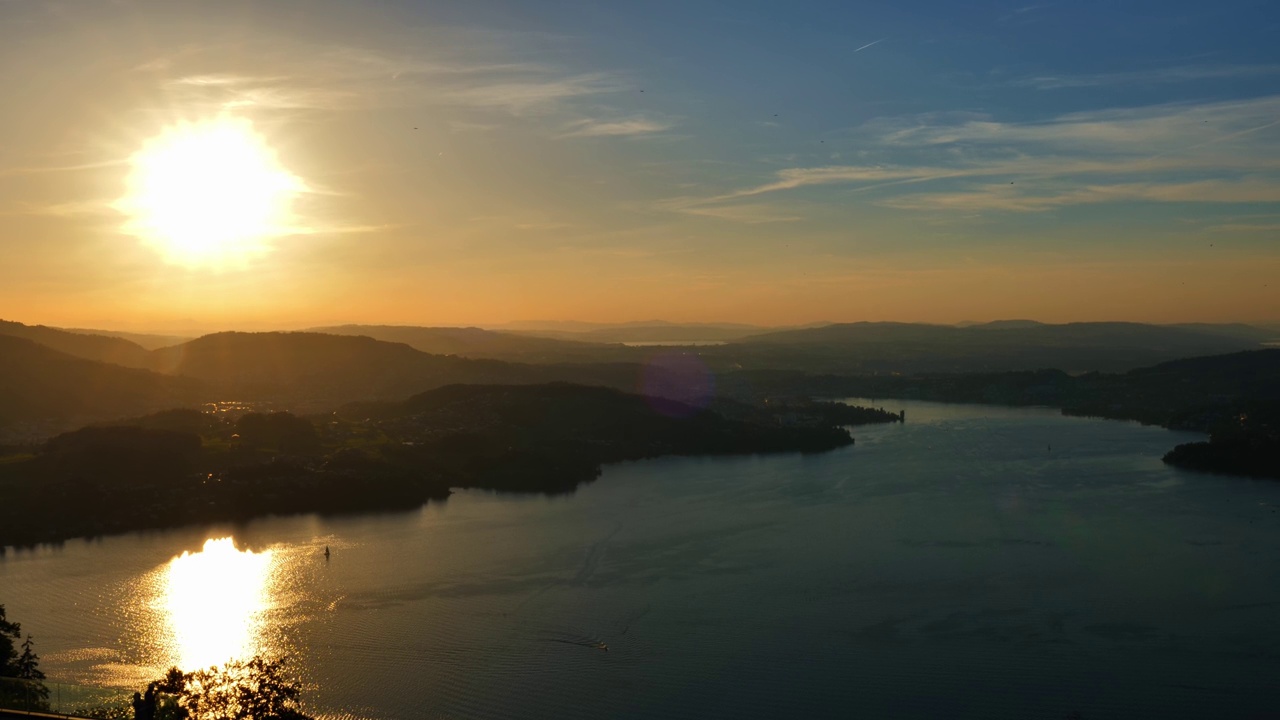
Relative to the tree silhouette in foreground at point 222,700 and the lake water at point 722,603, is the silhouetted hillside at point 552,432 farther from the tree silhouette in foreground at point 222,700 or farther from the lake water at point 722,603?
the tree silhouette in foreground at point 222,700

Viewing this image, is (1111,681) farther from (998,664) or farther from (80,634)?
(80,634)

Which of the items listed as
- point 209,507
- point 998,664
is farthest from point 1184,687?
point 209,507

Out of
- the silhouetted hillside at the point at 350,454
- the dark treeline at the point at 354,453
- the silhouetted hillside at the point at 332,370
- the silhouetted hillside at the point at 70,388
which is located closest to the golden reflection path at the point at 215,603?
the silhouetted hillside at the point at 350,454

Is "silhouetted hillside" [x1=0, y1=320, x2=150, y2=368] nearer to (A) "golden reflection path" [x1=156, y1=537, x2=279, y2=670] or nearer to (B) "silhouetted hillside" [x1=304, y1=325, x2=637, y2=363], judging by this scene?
(B) "silhouetted hillside" [x1=304, y1=325, x2=637, y2=363]

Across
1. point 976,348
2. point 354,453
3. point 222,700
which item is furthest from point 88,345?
point 976,348

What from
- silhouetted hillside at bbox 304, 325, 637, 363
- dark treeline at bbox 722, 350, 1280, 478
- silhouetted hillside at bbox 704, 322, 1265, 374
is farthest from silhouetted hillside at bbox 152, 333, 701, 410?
silhouetted hillside at bbox 704, 322, 1265, 374

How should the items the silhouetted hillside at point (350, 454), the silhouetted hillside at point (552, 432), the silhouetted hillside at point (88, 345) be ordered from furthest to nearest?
the silhouetted hillside at point (88, 345), the silhouetted hillside at point (552, 432), the silhouetted hillside at point (350, 454)
